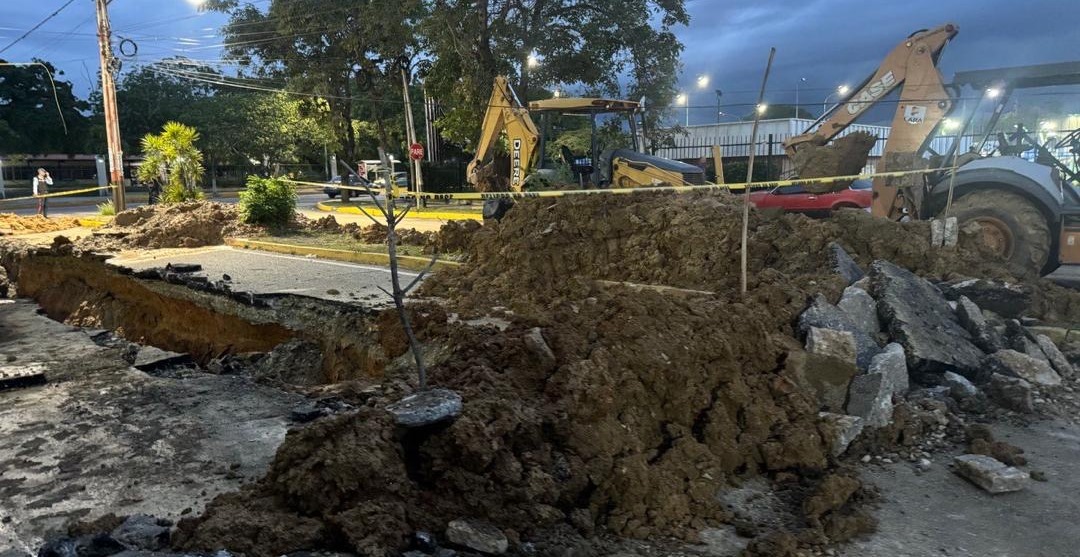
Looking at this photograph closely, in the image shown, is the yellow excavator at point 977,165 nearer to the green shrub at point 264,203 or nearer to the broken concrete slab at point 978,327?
the broken concrete slab at point 978,327

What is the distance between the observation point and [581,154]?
13906 millimetres

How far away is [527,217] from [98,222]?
1446 centimetres

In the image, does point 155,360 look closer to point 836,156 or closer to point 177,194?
point 836,156

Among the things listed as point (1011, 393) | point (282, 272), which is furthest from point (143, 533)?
point (282, 272)

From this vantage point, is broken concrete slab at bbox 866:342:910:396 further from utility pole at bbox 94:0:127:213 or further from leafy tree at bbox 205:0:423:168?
leafy tree at bbox 205:0:423:168

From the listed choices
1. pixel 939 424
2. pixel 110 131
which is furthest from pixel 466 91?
pixel 939 424

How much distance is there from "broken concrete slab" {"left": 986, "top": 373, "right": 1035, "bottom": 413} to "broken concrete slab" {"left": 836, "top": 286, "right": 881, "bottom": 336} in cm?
94

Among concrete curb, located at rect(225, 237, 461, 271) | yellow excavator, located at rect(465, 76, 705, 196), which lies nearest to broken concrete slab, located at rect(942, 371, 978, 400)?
concrete curb, located at rect(225, 237, 461, 271)

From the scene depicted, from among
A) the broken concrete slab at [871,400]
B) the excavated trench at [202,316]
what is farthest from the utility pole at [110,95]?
the broken concrete slab at [871,400]

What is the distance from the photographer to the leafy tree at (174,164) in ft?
61.2

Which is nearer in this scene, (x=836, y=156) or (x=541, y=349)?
(x=541, y=349)

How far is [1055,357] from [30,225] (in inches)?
796

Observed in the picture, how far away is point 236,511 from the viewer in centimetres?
305

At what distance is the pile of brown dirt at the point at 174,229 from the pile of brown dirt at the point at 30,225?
2.17 metres
